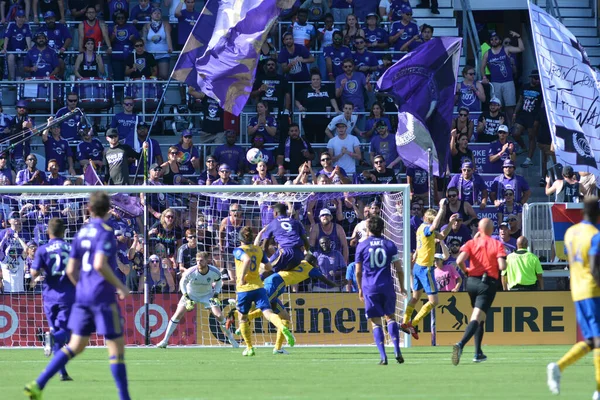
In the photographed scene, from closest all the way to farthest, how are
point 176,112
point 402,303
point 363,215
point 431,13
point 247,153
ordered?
point 402,303
point 363,215
point 247,153
point 176,112
point 431,13

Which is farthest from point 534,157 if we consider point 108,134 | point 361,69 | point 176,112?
point 108,134

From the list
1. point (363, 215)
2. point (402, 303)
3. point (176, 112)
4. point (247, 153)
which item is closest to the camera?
point (402, 303)

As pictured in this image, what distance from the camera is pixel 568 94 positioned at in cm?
2025

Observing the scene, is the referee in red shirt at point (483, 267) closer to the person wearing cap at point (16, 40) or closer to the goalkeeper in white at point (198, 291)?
the goalkeeper in white at point (198, 291)

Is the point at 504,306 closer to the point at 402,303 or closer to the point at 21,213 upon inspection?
the point at 402,303

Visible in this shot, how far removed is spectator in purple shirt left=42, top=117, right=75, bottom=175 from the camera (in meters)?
21.9

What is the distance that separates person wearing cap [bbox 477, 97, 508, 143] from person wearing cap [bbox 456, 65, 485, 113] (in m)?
0.54

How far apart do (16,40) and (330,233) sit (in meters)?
9.04

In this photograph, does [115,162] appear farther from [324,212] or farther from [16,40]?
[16,40]

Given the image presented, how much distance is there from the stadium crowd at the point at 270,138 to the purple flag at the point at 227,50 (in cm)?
154

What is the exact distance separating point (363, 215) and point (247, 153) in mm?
3195

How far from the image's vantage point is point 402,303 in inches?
743

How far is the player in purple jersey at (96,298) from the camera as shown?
31.9 ft

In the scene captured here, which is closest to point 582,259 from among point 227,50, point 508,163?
point 227,50
